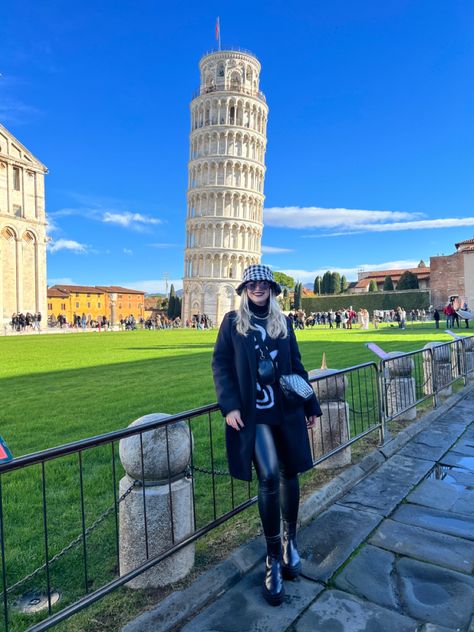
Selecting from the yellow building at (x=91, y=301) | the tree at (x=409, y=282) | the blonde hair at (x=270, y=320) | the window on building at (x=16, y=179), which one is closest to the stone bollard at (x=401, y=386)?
the blonde hair at (x=270, y=320)

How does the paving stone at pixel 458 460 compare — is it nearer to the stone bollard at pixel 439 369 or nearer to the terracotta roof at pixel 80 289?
the stone bollard at pixel 439 369

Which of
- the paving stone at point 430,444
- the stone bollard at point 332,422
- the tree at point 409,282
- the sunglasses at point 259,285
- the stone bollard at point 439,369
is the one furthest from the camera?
the tree at point 409,282

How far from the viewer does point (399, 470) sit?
4.49 m

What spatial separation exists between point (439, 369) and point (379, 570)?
5616mm

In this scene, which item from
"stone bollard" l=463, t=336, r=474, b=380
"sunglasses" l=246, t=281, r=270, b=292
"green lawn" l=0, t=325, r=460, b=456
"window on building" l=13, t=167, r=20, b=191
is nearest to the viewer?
"sunglasses" l=246, t=281, r=270, b=292

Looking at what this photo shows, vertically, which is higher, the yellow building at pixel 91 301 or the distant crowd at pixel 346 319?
the yellow building at pixel 91 301

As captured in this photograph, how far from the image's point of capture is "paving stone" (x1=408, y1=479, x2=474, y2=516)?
366cm

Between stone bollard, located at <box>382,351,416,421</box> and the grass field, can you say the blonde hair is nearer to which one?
the grass field

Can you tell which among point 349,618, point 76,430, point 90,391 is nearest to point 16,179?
point 90,391

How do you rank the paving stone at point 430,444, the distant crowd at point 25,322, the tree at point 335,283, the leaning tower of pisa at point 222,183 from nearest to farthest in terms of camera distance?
the paving stone at point 430,444
the distant crowd at point 25,322
the leaning tower of pisa at point 222,183
the tree at point 335,283

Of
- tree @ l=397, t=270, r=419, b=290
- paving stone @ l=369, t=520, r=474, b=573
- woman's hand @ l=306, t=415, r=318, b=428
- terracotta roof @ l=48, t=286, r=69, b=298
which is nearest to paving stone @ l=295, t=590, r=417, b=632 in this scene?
paving stone @ l=369, t=520, r=474, b=573

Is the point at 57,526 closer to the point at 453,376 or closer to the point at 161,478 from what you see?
the point at 161,478

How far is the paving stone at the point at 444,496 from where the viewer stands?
12.0ft

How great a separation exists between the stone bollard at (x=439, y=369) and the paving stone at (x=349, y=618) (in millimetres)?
5329
